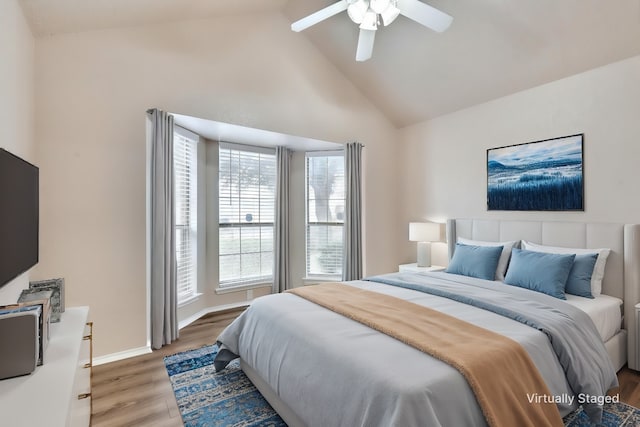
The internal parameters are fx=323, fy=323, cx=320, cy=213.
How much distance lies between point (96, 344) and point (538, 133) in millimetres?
4704

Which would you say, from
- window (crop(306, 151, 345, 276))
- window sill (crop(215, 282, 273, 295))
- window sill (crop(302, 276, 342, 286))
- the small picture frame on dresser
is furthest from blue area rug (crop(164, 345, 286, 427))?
window (crop(306, 151, 345, 276))

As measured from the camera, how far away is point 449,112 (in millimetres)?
4227

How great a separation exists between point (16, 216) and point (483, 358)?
8.09ft

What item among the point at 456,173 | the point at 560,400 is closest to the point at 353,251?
the point at 456,173

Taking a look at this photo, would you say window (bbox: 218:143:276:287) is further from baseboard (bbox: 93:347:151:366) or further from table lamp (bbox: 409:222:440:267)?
table lamp (bbox: 409:222:440:267)

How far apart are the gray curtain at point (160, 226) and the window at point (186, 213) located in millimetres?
519

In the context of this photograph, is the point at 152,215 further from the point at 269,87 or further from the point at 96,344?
the point at 269,87

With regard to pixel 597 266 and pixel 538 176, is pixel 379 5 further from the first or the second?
pixel 597 266

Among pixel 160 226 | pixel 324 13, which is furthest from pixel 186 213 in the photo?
pixel 324 13

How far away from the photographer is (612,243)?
2.80 meters

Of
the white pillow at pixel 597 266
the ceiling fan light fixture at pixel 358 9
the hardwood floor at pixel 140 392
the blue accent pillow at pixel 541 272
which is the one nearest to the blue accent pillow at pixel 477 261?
the blue accent pillow at pixel 541 272

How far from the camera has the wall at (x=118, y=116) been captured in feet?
8.76

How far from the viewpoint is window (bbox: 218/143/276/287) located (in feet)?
14.3

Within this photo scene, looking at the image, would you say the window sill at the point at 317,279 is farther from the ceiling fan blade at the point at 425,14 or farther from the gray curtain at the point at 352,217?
the ceiling fan blade at the point at 425,14
